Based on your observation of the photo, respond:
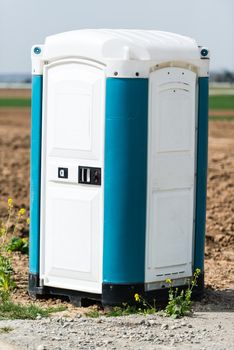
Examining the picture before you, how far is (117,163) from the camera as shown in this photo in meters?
8.51

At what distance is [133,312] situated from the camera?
8.60 m

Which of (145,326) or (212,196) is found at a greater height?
(212,196)

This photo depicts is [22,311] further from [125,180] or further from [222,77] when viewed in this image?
[222,77]

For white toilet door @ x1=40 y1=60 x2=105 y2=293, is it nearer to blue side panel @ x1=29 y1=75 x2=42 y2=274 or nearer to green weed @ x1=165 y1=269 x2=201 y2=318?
blue side panel @ x1=29 y1=75 x2=42 y2=274

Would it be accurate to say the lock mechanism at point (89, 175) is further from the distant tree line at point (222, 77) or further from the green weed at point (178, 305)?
the distant tree line at point (222, 77)

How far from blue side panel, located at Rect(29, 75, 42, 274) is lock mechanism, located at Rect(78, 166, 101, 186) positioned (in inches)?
17.2

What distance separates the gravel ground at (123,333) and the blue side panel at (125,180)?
0.41 m

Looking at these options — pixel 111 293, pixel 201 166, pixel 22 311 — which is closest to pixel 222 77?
pixel 201 166

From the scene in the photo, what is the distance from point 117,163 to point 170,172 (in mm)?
456

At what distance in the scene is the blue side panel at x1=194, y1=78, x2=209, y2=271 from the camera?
895 cm

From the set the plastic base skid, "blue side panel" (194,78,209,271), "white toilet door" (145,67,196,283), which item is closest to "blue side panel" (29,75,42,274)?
the plastic base skid

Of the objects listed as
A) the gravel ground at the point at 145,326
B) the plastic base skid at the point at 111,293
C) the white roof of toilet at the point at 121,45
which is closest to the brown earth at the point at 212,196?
the gravel ground at the point at 145,326

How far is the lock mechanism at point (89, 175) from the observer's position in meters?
8.62

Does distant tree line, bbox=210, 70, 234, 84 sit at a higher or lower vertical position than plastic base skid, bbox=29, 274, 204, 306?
higher
